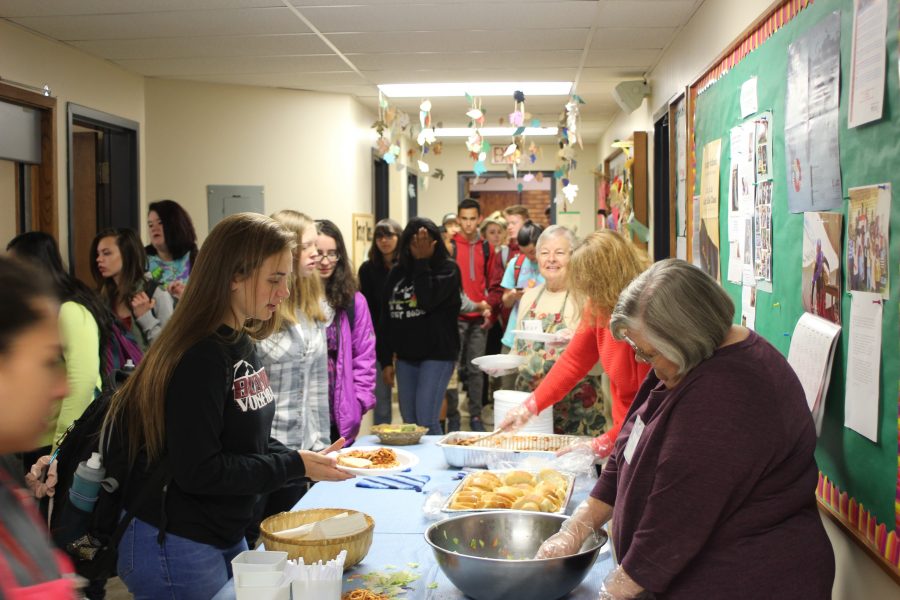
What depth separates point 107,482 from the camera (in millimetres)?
1955

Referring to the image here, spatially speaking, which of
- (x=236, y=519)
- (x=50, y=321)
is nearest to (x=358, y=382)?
(x=236, y=519)

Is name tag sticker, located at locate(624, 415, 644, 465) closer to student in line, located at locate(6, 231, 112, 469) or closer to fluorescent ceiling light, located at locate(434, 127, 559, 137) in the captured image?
student in line, located at locate(6, 231, 112, 469)

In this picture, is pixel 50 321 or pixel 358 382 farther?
pixel 358 382

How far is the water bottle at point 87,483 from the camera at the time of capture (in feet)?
6.41

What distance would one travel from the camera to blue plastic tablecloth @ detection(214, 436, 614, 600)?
1.90m

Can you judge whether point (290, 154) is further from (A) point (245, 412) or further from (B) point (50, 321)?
(B) point (50, 321)

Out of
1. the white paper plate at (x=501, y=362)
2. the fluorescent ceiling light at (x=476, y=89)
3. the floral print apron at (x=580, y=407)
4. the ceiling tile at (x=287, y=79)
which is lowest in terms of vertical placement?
the floral print apron at (x=580, y=407)

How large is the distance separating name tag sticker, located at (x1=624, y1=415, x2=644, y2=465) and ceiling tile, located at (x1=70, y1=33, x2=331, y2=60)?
11.6ft

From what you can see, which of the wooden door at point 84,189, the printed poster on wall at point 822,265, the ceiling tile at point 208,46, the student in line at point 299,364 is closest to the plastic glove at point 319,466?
the student in line at point 299,364

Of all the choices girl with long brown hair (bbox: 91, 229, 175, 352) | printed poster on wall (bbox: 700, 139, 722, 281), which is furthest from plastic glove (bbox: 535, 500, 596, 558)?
girl with long brown hair (bbox: 91, 229, 175, 352)

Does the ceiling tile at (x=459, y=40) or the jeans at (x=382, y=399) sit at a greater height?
the ceiling tile at (x=459, y=40)

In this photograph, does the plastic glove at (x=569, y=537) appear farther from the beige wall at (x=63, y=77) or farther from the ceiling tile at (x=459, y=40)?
the beige wall at (x=63, y=77)

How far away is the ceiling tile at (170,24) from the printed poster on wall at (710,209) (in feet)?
7.03

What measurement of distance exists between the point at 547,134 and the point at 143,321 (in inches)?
266
